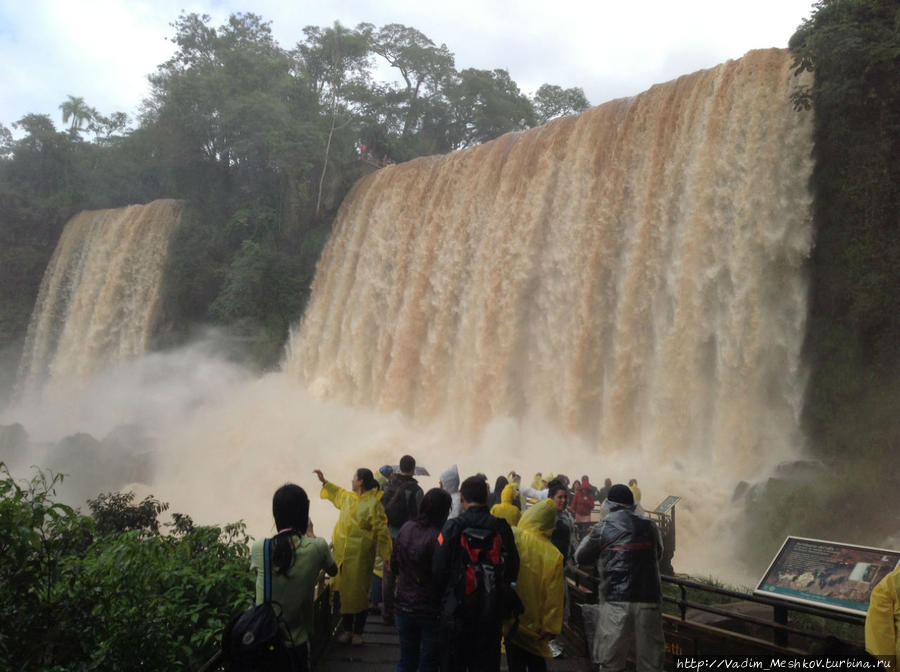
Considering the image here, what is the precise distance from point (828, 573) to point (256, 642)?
286 cm

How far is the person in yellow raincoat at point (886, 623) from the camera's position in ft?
9.34

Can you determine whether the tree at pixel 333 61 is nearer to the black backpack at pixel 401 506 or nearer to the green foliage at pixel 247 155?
the green foliage at pixel 247 155

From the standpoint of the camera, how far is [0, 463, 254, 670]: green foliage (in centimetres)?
291

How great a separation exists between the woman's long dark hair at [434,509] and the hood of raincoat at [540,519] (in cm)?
38

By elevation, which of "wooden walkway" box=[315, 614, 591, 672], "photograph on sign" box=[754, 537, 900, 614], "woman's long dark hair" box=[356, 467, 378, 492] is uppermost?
"woman's long dark hair" box=[356, 467, 378, 492]

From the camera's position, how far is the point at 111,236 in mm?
27062

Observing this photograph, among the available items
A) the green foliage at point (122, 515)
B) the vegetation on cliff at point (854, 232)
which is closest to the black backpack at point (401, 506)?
the green foliage at point (122, 515)

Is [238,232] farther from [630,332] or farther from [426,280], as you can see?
[630,332]

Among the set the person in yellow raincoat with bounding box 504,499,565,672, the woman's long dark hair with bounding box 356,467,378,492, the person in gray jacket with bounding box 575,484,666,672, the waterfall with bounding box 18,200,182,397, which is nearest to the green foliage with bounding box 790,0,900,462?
the person in gray jacket with bounding box 575,484,666,672

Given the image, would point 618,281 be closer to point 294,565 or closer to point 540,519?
point 540,519

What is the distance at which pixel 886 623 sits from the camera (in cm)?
288

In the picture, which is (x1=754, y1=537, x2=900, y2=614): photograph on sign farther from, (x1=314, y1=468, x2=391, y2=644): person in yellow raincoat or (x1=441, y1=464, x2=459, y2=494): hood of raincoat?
(x1=441, y1=464, x2=459, y2=494): hood of raincoat

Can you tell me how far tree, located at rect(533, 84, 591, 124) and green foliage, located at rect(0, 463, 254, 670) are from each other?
3665cm

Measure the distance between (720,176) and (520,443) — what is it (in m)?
6.26
